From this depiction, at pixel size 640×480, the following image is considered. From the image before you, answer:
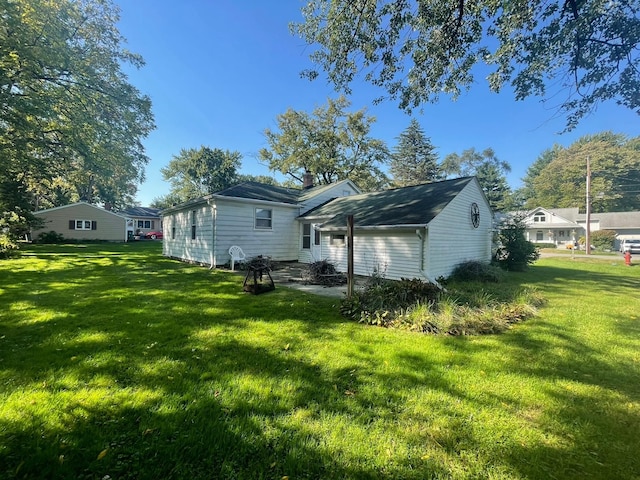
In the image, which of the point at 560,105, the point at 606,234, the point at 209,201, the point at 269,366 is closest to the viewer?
the point at 269,366

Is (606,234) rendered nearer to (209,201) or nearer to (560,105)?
(560,105)

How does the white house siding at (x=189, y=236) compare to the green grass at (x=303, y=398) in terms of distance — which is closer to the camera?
the green grass at (x=303, y=398)

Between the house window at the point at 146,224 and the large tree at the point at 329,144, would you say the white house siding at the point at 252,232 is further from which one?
the house window at the point at 146,224

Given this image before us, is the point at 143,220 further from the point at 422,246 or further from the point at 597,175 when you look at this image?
the point at 597,175

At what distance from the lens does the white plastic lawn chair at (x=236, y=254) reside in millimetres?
11134

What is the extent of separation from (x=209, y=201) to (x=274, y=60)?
6.95 m

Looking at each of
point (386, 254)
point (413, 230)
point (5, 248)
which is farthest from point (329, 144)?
point (5, 248)

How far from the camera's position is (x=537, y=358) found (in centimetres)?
388

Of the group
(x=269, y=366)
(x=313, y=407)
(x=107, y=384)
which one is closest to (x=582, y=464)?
(x=313, y=407)

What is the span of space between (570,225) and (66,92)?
49.2 metres

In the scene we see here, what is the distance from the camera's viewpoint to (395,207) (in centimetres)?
1122

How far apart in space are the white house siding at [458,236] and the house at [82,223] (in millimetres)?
31425

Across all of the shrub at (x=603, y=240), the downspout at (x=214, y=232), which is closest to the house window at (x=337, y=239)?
the downspout at (x=214, y=232)

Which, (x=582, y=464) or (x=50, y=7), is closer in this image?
(x=582, y=464)
